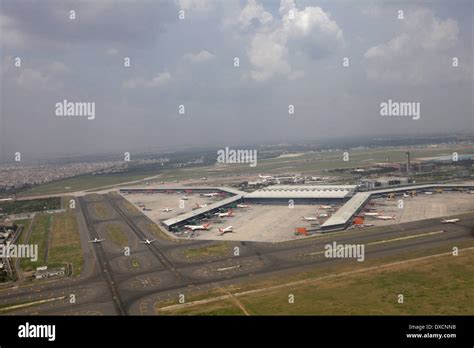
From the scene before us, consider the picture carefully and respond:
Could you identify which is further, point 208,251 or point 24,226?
point 24,226

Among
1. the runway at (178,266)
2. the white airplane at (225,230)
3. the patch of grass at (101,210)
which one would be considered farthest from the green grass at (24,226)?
the white airplane at (225,230)

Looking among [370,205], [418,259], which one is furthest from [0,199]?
[418,259]

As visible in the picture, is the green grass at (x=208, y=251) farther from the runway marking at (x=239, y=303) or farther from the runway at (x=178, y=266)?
the runway marking at (x=239, y=303)

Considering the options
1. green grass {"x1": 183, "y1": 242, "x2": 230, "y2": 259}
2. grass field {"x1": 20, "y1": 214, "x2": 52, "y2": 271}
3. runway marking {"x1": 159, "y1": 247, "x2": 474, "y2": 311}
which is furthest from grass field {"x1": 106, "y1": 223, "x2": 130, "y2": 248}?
runway marking {"x1": 159, "y1": 247, "x2": 474, "y2": 311}

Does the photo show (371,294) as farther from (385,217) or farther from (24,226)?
(24,226)

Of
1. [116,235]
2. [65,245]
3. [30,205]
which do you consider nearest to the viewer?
[65,245]

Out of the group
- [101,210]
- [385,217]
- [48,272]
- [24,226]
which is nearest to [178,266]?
[48,272]

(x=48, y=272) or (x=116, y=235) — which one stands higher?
(x=116, y=235)
